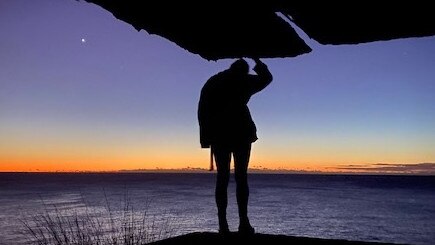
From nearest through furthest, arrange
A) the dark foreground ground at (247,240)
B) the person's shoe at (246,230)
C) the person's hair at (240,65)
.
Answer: the dark foreground ground at (247,240) < the person's shoe at (246,230) < the person's hair at (240,65)

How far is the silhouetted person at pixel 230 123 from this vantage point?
436 centimetres

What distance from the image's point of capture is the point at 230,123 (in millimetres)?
4363

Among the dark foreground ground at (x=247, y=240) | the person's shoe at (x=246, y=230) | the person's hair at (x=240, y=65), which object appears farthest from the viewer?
the person's hair at (x=240, y=65)

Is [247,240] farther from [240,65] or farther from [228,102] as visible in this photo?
[240,65]

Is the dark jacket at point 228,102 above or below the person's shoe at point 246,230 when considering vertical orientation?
above

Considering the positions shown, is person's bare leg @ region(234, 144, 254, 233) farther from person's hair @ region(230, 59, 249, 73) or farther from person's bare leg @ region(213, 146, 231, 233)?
person's hair @ region(230, 59, 249, 73)

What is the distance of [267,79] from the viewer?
175 inches

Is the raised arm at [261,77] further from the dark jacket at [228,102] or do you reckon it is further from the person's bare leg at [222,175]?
the person's bare leg at [222,175]

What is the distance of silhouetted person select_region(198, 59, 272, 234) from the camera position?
14.3 feet

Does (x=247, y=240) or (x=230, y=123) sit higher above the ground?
(x=230, y=123)

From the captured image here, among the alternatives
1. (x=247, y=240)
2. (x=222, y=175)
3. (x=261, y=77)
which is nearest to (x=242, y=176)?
(x=222, y=175)

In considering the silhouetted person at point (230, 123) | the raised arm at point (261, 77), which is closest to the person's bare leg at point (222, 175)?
the silhouetted person at point (230, 123)

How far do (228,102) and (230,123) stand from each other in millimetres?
260

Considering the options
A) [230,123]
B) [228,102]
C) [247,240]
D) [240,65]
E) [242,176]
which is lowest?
[247,240]
